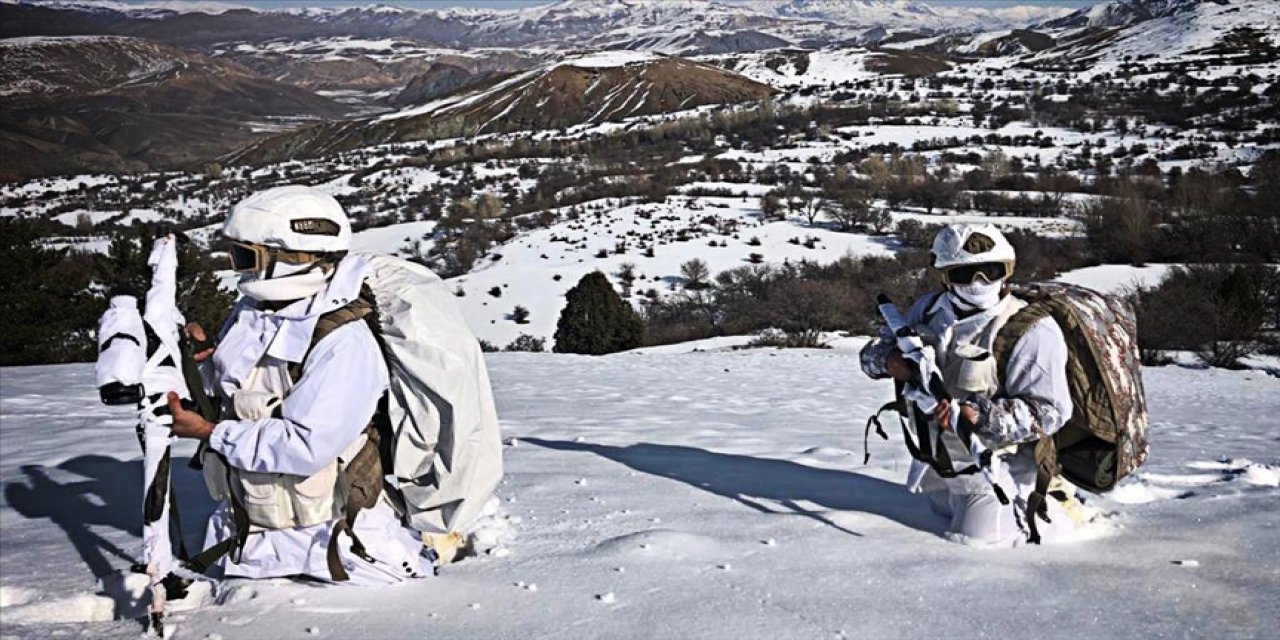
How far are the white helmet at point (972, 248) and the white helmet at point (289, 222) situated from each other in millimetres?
2362

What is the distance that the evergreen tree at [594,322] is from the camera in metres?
23.5

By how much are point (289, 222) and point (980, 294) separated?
108 inches

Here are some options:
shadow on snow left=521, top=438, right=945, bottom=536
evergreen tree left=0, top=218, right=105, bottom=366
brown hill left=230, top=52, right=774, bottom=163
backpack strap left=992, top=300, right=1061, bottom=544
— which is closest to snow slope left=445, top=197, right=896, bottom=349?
evergreen tree left=0, top=218, right=105, bottom=366

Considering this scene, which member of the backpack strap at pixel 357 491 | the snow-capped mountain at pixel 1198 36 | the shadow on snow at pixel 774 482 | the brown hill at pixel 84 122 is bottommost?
the shadow on snow at pixel 774 482

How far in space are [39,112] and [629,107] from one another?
3943 inches

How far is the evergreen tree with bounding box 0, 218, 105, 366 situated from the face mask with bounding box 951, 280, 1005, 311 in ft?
79.6

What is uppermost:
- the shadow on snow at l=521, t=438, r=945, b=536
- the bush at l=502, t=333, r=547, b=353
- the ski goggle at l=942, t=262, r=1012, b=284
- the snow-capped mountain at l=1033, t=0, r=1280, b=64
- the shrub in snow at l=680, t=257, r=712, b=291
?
the snow-capped mountain at l=1033, t=0, r=1280, b=64

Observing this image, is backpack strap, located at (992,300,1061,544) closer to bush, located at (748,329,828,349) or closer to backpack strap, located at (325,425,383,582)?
backpack strap, located at (325,425,383,582)

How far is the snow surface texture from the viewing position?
3016mm

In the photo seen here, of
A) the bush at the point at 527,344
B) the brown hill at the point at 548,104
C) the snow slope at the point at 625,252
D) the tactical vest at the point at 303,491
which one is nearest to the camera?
the tactical vest at the point at 303,491

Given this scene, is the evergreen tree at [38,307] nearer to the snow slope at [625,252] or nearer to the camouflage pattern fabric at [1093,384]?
the snow slope at [625,252]

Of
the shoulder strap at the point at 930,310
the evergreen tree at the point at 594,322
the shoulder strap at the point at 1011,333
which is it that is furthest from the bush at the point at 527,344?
the shoulder strap at the point at 1011,333

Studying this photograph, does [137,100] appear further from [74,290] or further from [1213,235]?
[1213,235]

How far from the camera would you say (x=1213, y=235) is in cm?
3972
